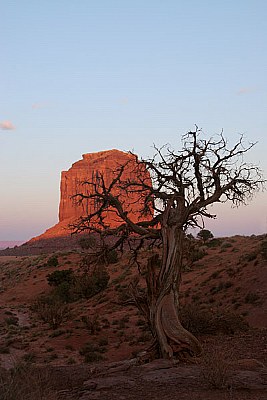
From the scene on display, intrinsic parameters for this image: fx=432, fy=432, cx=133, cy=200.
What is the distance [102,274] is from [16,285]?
1534cm

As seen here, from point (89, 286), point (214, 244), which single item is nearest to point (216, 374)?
point (89, 286)

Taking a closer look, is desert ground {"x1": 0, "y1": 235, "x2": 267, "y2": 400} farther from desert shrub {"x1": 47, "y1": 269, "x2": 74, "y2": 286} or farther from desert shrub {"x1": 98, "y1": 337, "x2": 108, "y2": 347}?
desert shrub {"x1": 47, "y1": 269, "x2": 74, "y2": 286}

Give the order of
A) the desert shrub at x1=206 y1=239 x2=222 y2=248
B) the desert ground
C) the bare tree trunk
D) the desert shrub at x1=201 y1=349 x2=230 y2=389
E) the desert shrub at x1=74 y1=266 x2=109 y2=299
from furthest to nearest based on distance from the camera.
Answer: the desert shrub at x1=206 y1=239 x2=222 y2=248
the desert shrub at x1=74 y1=266 x2=109 y2=299
the bare tree trunk
the desert ground
the desert shrub at x1=201 y1=349 x2=230 y2=389

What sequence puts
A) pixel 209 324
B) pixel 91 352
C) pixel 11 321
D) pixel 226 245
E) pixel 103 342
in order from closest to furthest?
pixel 209 324 → pixel 91 352 → pixel 103 342 → pixel 11 321 → pixel 226 245

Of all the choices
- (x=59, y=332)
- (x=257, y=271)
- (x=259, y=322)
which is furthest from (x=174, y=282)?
(x=257, y=271)

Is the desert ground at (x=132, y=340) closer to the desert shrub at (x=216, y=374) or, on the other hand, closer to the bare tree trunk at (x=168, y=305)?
the desert shrub at (x=216, y=374)

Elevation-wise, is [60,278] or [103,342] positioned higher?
[60,278]

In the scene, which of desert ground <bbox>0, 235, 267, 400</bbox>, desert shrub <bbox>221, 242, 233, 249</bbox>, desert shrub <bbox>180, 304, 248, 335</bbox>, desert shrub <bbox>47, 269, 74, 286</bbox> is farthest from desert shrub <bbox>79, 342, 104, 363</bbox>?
desert shrub <bbox>221, 242, 233, 249</bbox>

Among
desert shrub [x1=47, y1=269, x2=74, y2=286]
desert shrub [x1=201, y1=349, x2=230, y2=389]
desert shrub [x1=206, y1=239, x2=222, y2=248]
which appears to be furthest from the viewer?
desert shrub [x1=206, y1=239, x2=222, y2=248]

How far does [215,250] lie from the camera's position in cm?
3994

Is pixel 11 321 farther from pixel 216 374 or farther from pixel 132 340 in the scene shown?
pixel 216 374

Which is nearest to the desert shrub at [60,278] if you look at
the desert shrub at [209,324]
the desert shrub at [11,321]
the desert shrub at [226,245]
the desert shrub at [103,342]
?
the desert shrub at [11,321]

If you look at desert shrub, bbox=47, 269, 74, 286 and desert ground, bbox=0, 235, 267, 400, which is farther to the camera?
desert shrub, bbox=47, 269, 74, 286

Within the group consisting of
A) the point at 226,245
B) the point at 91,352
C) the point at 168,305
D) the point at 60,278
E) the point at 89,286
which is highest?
the point at 226,245
